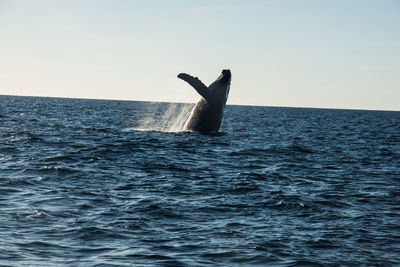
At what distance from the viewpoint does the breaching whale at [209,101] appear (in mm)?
21703

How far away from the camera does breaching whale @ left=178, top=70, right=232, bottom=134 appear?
21703 mm

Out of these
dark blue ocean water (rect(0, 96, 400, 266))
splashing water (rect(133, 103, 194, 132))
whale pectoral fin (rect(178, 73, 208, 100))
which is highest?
whale pectoral fin (rect(178, 73, 208, 100))

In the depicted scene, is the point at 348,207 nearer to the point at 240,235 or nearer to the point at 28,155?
the point at 240,235

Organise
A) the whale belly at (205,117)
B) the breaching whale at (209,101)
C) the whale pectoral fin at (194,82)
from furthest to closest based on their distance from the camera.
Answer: the whale belly at (205,117) → the breaching whale at (209,101) → the whale pectoral fin at (194,82)

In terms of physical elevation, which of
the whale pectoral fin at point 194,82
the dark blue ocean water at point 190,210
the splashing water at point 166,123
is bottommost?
the dark blue ocean water at point 190,210

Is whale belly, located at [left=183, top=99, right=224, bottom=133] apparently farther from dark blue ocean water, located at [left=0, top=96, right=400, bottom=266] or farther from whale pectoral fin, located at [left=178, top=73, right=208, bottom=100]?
dark blue ocean water, located at [left=0, top=96, right=400, bottom=266]

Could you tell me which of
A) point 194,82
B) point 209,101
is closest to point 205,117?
point 209,101

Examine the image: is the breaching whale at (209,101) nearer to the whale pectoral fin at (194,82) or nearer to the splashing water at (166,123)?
the whale pectoral fin at (194,82)

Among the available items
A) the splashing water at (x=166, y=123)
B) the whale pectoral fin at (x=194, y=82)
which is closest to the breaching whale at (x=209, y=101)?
the whale pectoral fin at (x=194, y=82)

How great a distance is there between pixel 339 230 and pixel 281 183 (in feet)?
15.0

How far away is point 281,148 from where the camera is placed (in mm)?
24766

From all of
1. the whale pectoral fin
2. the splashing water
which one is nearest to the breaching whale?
the whale pectoral fin

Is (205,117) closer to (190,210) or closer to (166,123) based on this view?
(190,210)

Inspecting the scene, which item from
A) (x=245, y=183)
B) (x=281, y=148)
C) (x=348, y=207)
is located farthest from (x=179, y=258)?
(x=281, y=148)
